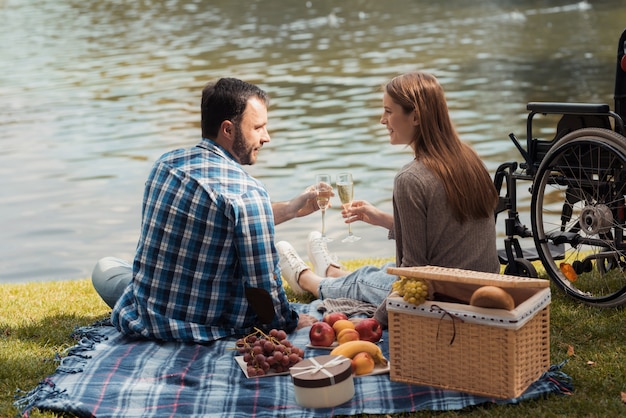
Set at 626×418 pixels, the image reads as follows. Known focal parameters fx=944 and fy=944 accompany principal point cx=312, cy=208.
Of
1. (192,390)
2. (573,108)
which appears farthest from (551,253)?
(192,390)

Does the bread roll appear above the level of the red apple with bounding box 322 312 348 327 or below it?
above

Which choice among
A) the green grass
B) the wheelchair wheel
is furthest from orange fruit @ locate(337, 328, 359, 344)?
the wheelchair wheel

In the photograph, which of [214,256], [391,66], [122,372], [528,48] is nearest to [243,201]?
[214,256]

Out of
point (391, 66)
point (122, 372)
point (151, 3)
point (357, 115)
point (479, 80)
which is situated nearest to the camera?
point (122, 372)

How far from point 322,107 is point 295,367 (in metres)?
11.1

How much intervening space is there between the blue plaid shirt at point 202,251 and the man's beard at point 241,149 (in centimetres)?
5

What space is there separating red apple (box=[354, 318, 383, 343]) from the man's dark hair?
1.06m

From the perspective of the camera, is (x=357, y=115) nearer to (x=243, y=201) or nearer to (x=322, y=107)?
(x=322, y=107)

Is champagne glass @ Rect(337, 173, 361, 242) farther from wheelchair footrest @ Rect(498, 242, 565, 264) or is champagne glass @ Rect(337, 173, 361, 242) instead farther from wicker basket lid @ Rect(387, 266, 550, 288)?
wheelchair footrest @ Rect(498, 242, 565, 264)

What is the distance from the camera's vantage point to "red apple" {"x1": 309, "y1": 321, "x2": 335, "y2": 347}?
4.16 metres

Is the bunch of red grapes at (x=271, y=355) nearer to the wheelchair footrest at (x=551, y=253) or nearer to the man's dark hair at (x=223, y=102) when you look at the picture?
Answer: the man's dark hair at (x=223, y=102)

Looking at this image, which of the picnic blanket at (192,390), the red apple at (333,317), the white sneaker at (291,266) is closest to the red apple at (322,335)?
the picnic blanket at (192,390)

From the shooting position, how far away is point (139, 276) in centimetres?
428

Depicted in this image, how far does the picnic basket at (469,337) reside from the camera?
3.51 meters
